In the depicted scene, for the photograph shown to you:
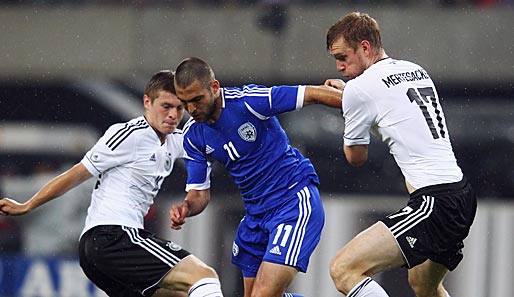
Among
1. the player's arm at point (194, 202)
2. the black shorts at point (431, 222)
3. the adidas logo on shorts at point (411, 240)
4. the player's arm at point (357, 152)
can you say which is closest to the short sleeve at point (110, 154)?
the player's arm at point (194, 202)

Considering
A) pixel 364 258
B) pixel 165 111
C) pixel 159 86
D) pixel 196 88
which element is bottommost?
pixel 364 258

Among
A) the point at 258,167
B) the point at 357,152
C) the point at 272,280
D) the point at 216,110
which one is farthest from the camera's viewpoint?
the point at 258,167

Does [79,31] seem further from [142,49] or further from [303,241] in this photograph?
[303,241]

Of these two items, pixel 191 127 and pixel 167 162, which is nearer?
pixel 191 127

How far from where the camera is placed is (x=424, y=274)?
5.08m

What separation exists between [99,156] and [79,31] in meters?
4.93

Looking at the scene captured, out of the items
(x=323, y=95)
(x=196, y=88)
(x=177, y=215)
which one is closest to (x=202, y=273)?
(x=177, y=215)

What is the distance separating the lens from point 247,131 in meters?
5.06

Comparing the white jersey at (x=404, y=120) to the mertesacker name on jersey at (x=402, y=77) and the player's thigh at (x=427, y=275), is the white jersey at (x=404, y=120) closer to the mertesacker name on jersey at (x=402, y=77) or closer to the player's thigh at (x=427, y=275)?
the mertesacker name on jersey at (x=402, y=77)

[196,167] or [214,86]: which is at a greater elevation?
[214,86]

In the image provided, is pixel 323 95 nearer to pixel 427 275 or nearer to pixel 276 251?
pixel 276 251

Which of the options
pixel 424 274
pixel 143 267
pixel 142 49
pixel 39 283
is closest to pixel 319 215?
pixel 424 274

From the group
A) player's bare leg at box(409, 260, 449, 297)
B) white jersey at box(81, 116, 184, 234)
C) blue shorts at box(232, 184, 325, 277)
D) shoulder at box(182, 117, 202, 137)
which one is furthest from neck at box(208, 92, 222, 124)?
player's bare leg at box(409, 260, 449, 297)

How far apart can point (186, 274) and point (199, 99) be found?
86 centimetres
